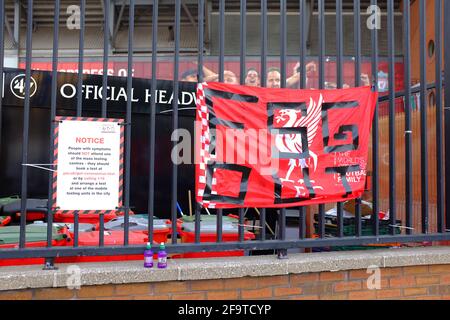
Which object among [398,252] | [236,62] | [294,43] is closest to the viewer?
[398,252]

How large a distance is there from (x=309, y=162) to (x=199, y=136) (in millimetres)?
1031

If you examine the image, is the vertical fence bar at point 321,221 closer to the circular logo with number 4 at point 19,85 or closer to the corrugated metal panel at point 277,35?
the circular logo with number 4 at point 19,85

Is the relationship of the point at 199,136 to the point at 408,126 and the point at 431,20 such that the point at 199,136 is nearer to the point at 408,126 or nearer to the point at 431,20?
the point at 408,126

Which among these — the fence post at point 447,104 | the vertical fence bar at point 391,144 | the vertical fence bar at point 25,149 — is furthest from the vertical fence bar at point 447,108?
the vertical fence bar at point 25,149

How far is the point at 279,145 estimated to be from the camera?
151 inches

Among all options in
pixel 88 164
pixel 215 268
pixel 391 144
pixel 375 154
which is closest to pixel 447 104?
pixel 391 144

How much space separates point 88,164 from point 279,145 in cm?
164

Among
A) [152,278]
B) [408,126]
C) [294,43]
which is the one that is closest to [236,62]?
[294,43]

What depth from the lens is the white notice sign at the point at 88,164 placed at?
3381 mm

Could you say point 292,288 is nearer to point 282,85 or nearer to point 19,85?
point 282,85

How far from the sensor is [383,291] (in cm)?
381

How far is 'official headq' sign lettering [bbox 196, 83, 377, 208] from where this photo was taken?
3705 millimetres

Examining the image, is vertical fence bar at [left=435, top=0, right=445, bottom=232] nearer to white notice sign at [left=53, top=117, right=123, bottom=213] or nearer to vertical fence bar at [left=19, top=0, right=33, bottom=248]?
white notice sign at [left=53, top=117, right=123, bottom=213]

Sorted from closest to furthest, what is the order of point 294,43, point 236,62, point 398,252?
point 398,252
point 236,62
point 294,43
